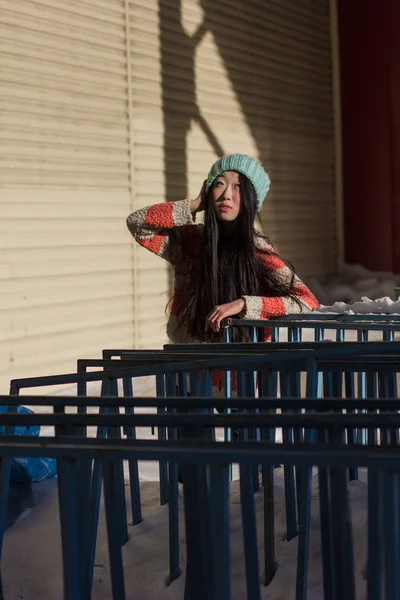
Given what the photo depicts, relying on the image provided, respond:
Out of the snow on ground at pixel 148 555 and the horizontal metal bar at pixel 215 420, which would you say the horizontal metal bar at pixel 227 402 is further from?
the snow on ground at pixel 148 555

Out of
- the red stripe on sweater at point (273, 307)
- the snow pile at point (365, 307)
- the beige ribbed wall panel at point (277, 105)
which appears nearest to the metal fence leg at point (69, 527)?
the red stripe on sweater at point (273, 307)

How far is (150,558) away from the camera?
9.18ft

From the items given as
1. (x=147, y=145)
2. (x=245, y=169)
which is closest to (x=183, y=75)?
(x=147, y=145)

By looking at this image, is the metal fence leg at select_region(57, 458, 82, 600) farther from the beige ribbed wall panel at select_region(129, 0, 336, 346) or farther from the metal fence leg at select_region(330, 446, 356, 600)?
the beige ribbed wall panel at select_region(129, 0, 336, 346)

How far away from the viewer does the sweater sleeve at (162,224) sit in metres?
4.07

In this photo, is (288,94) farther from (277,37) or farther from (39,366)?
(39,366)

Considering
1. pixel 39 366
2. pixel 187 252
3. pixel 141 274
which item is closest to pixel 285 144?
pixel 141 274

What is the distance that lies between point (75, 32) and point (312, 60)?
3923mm

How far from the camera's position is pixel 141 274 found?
24.6ft

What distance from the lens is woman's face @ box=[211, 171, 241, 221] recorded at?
12.8ft

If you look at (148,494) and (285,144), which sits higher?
(285,144)

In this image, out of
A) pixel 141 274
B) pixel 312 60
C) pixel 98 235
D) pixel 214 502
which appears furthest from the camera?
pixel 312 60

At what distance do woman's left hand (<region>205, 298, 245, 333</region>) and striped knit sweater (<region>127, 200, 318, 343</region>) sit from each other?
17cm

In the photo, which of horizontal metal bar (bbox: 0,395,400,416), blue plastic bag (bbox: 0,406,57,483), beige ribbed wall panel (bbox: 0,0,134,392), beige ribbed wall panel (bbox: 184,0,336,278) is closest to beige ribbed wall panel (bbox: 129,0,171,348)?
beige ribbed wall panel (bbox: 0,0,134,392)
